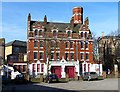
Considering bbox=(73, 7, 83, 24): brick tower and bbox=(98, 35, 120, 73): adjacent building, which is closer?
bbox=(73, 7, 83, 24): brick tower

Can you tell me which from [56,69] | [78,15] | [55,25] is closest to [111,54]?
[78,15]

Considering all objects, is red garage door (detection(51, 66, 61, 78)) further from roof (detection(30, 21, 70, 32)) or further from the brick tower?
the brick tower

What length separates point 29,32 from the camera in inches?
2719

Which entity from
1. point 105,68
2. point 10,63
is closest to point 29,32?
point 10,63

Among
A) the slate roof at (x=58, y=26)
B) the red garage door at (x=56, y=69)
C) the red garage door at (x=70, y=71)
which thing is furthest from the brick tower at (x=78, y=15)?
the red garage door at (x=56, y=69)

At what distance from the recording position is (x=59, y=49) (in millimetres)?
70000

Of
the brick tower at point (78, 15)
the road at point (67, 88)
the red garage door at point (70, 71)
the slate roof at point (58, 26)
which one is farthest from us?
the brick tower at point (78, 15)

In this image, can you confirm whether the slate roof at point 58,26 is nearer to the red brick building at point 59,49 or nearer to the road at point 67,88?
the red brick building at point 59,49

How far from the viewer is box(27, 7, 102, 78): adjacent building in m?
68.8

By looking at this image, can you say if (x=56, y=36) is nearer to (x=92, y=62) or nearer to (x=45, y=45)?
(x=45, y=45)

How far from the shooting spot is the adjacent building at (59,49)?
226 feet

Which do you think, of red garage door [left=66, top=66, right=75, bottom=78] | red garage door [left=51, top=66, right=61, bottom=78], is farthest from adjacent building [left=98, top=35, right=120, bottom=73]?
red garage door [left=51, top=66, right=61, bottom=78]

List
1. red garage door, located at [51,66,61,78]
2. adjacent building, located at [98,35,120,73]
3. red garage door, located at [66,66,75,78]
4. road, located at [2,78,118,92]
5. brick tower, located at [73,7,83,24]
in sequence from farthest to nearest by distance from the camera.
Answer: adjacent building, located at [98,35,120,73] < brick tower, located at [73,7,83,24] < red garage door, located at [66,66,75,78] < red garage door, located at [51,66,61,78] < road, located at [2,78,118,92]

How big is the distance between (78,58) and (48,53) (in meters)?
7.41
